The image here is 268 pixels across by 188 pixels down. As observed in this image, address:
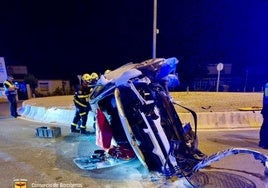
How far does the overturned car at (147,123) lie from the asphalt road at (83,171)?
0.29 m

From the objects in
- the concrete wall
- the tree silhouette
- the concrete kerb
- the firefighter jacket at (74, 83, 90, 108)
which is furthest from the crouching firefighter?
the concrete wall

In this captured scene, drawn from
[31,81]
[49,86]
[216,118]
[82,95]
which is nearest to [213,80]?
[49,86]

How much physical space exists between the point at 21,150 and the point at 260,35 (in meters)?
46.4

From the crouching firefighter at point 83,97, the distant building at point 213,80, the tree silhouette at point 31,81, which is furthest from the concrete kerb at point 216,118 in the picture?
the distant building at point 213,80

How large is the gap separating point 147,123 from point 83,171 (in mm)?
1430

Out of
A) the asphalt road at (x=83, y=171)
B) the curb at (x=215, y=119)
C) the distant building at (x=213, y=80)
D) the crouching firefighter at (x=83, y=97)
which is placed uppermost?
the crouching firefighter at (x=83, y=97)

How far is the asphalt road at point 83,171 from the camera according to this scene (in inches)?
173

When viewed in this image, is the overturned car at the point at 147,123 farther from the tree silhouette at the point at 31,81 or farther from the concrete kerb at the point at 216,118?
the tree silhouette at the point at 31,81

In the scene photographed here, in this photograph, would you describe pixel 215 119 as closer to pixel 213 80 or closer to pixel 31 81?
pixel 31 81

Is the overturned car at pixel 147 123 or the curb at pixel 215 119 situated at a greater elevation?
the overturned car at pixel 147 123

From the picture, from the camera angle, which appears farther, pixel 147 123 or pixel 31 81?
pixel 31 81

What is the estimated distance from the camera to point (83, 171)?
4922 millimetres

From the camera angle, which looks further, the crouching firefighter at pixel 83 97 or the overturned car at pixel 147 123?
the crouching firefighter at pixel 83 97

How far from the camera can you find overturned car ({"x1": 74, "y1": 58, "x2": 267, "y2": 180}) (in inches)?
179
